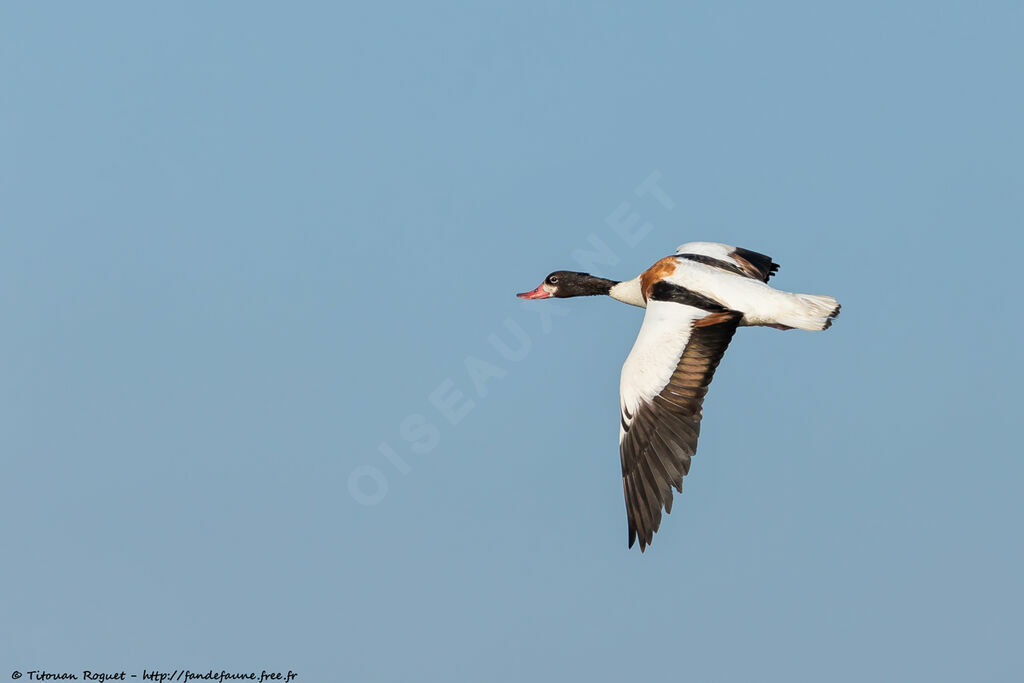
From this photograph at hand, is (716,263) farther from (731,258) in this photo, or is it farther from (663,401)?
(663,401)

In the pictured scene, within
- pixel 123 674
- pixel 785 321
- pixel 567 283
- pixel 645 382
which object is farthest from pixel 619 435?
pixel 123 674

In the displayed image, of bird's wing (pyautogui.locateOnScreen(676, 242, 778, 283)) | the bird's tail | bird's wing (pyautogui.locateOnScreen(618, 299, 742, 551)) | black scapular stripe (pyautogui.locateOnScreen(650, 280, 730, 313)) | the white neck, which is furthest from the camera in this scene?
bird's wing (pyautogui.locateOnScreen(676, 242, 778, 283))

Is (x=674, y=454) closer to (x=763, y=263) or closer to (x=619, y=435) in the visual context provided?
(x=619, y=435)

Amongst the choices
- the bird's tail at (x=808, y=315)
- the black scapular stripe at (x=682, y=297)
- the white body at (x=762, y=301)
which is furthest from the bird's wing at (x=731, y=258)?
the bird's tail at (x=808, y=315)

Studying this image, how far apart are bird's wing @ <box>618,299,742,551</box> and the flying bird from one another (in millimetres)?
11

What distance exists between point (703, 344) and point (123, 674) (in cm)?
928

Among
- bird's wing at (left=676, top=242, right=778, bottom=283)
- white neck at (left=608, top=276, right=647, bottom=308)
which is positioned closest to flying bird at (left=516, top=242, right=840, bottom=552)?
white neck at (left=608, top=276, right=647, bottom=308)

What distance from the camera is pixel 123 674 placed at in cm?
1703

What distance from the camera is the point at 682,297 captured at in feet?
49.2

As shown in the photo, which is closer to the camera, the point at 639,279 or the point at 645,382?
the point at 645,382

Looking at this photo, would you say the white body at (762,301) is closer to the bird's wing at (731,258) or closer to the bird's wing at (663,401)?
the bird's wing at (663,401)

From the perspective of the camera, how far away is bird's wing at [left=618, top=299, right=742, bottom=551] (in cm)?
1336

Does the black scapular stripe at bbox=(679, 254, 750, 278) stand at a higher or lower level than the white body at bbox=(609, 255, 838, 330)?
higher

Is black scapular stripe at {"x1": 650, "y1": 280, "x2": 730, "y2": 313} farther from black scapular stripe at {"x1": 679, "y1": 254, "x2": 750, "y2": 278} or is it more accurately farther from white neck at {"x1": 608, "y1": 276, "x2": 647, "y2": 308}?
black scapular stripe at {"x1": 679, "y1": 254, "x2": 750, "y2": 278}
